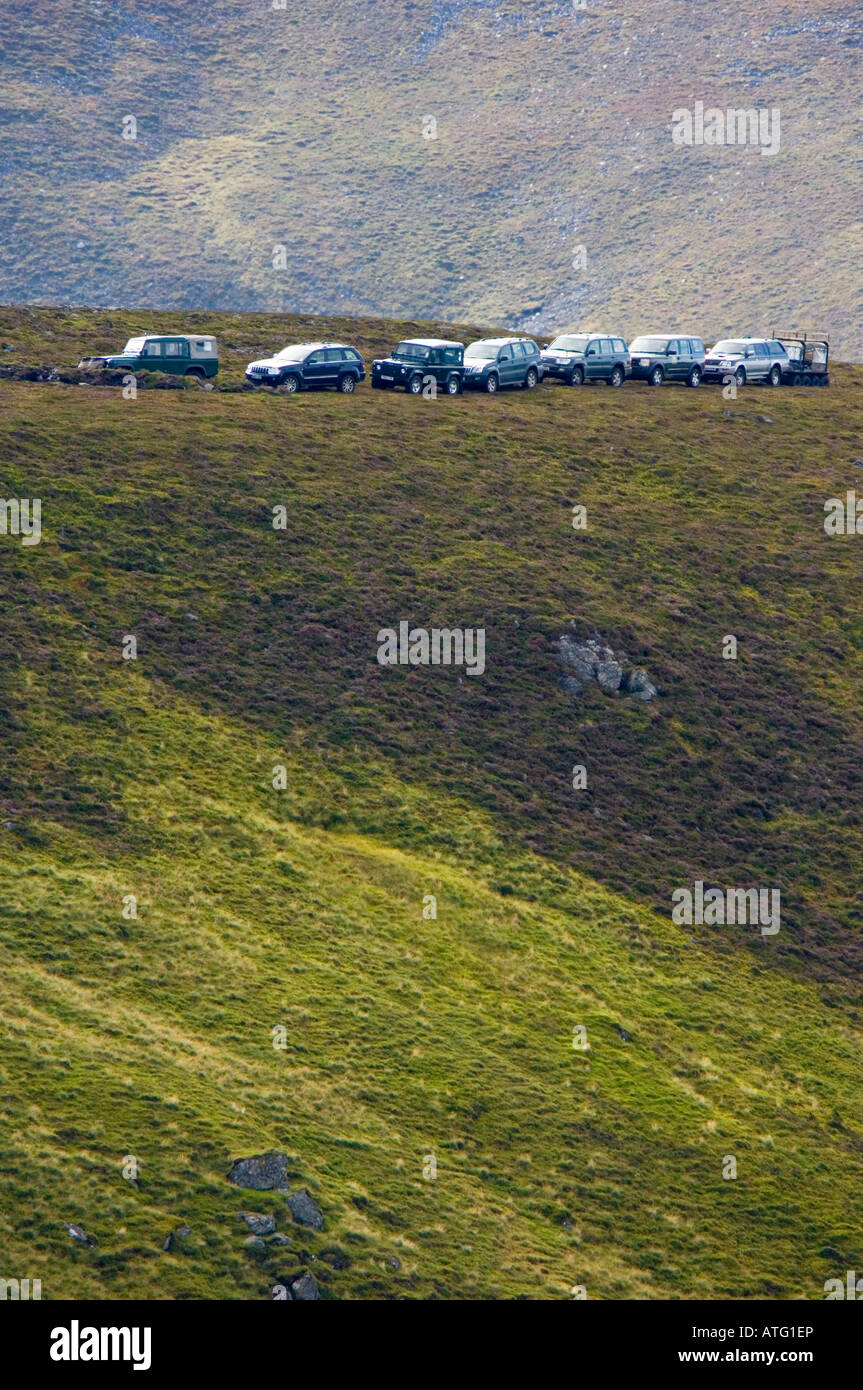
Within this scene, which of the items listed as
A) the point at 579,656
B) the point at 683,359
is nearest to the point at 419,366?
the point at 683,359

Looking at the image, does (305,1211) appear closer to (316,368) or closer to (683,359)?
(316,368)

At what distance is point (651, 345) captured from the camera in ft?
207

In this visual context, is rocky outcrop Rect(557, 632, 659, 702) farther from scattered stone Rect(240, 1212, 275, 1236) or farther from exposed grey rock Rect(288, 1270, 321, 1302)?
exposed grey rock Rect(288, 1270, 321, 1302)

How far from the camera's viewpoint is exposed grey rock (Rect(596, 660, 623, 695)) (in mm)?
40000

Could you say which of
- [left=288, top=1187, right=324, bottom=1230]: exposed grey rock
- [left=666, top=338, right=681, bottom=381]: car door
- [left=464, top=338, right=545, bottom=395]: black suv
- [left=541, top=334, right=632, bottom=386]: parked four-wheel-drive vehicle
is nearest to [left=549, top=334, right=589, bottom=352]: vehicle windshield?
[left=541, top=334, right=632, bottom=386]: parked four-wheel-drive vehicle

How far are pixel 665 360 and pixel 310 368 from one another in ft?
55.6

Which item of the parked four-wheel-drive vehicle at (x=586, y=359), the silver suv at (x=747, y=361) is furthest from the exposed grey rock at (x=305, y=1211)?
the silver suv at (x=747, y=361)

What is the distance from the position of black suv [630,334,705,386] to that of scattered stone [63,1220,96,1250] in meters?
48.9

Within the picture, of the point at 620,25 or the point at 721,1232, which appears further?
the point at 620,25

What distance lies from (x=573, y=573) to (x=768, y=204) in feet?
329

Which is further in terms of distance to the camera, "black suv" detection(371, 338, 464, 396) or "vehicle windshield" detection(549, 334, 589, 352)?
"vehicle windshield" detection(549, 334, 589, 352)

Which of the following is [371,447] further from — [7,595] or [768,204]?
[768,204]

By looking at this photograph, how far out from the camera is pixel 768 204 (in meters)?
132

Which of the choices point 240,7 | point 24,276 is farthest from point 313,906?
point 240,7
